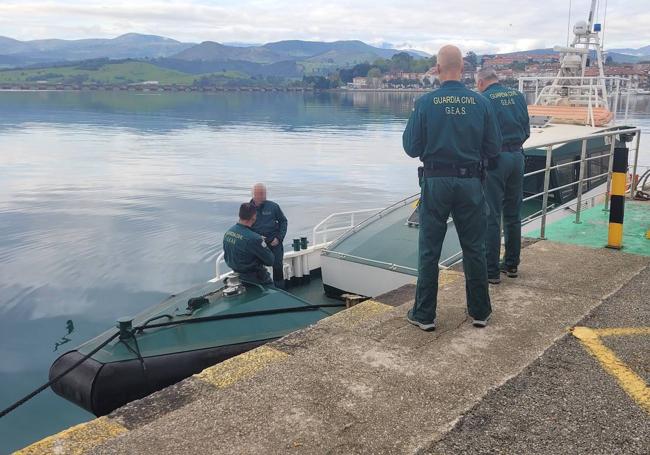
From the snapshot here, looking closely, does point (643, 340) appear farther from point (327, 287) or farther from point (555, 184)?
point (555, 184)

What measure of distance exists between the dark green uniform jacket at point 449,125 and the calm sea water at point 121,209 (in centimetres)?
659

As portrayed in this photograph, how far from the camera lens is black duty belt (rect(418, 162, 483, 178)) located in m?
4.45

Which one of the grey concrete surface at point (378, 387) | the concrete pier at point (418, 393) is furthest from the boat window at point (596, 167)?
the concrete pier at point (418, 393)

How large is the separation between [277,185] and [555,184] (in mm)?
20339

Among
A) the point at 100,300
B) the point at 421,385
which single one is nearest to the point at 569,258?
the point at 421,385

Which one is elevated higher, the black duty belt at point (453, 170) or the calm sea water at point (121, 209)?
the black duty belt at point (453, 170)

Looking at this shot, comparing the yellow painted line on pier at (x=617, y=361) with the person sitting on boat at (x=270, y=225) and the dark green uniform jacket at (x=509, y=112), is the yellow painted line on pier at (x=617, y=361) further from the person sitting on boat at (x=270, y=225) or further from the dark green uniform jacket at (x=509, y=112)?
the person sitting on boat at (x=270, y=225)

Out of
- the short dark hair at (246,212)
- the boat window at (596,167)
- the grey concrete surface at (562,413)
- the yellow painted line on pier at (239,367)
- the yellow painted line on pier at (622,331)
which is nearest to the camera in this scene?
the grey concrete surface at (562,413)

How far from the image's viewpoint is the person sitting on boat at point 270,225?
947cm

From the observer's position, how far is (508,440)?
3193 mm

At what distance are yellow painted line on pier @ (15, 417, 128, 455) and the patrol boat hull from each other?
183 cm

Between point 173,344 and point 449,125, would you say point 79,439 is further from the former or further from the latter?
point 449,125

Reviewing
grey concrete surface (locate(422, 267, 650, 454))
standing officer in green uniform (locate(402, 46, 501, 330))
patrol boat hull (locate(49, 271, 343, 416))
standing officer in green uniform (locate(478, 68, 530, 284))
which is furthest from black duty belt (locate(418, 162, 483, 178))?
patrol boat hull (locate(49, 271, 343, 416))

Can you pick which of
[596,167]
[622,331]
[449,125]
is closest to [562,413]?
[622,331]
